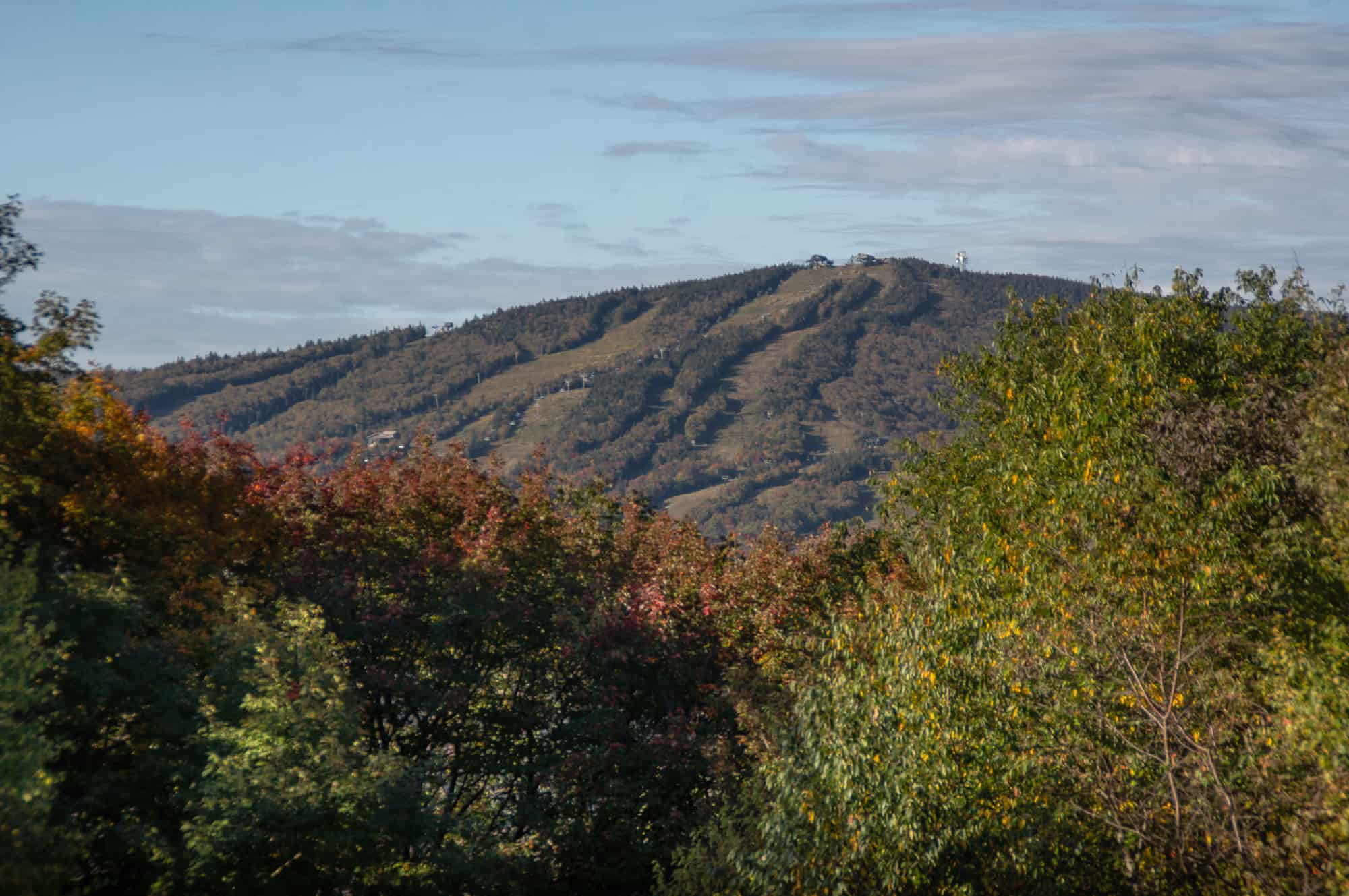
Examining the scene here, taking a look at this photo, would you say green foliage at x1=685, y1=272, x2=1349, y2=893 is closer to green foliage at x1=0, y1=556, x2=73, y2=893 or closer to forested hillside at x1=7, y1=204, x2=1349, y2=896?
forested hillside at x1=7, y1=204, x2=1349, y2=896

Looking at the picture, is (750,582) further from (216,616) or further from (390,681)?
(216,616)

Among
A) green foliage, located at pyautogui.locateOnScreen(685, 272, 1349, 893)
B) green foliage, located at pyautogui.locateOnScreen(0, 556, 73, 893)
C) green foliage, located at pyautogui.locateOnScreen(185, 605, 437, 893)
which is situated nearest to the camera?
green foliage, located at pyautogui.locateOnScreen(0, 556, 73, 893)

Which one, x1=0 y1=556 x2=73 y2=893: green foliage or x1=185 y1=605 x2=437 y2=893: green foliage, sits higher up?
x1=0 y1=556 x2=73 y2=893: green foliage

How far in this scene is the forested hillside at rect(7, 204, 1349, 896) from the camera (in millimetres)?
14008

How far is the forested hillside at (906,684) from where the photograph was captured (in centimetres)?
1401

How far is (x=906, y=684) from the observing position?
14711 mm

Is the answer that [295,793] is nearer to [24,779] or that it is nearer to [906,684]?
[24,779]

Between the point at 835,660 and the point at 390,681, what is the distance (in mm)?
9900

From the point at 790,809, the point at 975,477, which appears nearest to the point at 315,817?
the point at 790,809

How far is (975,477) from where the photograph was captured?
23594 mm

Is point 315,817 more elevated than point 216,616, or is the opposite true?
point 216,616

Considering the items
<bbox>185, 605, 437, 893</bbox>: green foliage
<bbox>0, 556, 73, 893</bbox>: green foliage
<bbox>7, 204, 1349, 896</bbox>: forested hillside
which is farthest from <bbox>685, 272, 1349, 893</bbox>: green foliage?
<bbox>0, 556, 73, 893</bbox>: green foliage

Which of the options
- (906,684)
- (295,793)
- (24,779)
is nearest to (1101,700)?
(906,684)

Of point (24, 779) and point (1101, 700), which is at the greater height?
point (1101, 700)
